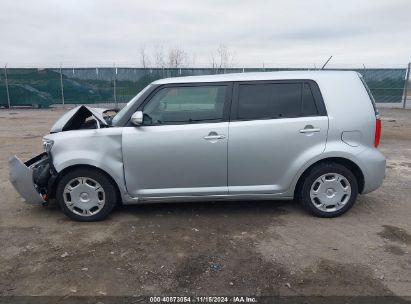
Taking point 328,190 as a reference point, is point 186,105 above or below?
above

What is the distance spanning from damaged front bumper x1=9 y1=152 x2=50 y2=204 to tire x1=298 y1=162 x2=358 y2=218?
3.18 metres

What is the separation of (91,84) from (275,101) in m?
19.1

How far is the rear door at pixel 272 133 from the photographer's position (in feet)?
14.4

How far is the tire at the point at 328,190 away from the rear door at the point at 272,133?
8.7 inches

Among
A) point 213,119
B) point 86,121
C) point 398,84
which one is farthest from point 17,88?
point 398,84

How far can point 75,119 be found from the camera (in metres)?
4.84

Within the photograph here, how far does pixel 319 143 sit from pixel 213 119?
1.29m

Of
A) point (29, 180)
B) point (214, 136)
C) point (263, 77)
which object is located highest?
point (263, 77)

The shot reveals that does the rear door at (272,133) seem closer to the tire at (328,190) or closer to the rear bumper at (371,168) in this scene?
the tire at (328,190)

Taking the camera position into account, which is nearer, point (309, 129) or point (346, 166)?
point (309, 129)

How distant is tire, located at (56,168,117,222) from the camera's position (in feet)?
14.6

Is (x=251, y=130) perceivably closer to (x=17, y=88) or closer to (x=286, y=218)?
(x=286, y=218)

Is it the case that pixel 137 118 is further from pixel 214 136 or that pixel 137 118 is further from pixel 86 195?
pixel 86 195

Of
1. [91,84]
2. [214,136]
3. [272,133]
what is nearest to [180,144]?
[214,136]
